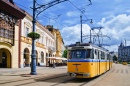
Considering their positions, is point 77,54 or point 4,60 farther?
point 4,60

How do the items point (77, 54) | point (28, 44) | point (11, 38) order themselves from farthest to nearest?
point (28, 44) < point (11, 38) < point (77, 54)

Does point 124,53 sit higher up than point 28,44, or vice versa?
point 28,44

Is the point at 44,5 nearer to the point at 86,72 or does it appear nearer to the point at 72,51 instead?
the point at 72,51

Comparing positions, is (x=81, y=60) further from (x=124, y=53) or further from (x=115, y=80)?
(x=124, y=53)

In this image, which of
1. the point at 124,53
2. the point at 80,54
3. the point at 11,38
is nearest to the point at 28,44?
the point at 11,38

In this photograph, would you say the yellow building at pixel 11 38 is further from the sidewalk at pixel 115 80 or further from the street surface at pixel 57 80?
the sidewalk at pixel 115 80

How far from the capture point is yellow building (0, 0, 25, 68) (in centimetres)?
3101

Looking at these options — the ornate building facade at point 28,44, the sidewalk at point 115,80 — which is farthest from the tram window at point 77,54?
the ornate building facade at point 28,44

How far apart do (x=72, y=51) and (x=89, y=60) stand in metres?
1.52

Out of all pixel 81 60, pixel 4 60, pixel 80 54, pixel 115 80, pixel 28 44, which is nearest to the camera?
pixel 81 60

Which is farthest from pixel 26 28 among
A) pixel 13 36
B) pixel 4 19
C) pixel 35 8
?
pixel 35 8

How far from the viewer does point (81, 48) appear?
1675 cm

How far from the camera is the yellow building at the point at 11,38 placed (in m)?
31.0

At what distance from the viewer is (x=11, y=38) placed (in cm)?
3600
